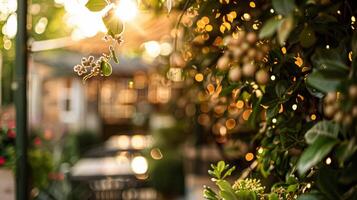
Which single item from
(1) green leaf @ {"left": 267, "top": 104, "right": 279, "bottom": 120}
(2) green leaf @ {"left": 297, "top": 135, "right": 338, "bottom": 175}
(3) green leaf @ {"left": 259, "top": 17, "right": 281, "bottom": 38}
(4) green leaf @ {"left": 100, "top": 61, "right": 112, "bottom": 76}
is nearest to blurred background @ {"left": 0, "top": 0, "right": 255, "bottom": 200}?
(4) green leaf @ {"left": 100, "top": 61, "right": 112, "bottom": 76}

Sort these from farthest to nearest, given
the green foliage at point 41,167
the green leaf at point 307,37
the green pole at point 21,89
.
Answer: the green foliage at point 41,167 < the green pole at point 21,89 < the green leaf at point 307,37

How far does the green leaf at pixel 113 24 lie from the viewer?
Result: 116cm

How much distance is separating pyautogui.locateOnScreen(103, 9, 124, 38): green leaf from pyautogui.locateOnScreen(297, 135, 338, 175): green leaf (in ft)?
1.77

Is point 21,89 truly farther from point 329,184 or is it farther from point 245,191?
point 329,184

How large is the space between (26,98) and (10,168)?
1346mm

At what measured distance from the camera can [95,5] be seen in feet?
3.56

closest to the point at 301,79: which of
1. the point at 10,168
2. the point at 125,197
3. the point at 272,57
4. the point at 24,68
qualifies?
the point at 272,57

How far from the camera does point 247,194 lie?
1.17 metres

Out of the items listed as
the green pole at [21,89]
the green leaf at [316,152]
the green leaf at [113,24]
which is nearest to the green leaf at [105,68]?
the green leaf at [113,24]

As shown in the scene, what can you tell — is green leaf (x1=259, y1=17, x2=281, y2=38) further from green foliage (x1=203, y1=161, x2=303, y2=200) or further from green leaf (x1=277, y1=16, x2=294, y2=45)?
green foliage (x1=203, y1=161, x2=303, y2=200)

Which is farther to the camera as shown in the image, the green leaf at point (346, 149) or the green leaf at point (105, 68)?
the green leaf at point (105, 68)

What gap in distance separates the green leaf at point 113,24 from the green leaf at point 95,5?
0.08 meters

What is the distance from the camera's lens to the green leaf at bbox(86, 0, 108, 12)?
3.54ft

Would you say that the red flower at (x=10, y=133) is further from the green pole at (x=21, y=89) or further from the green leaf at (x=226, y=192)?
the green leaf at (x=226, y=192)
